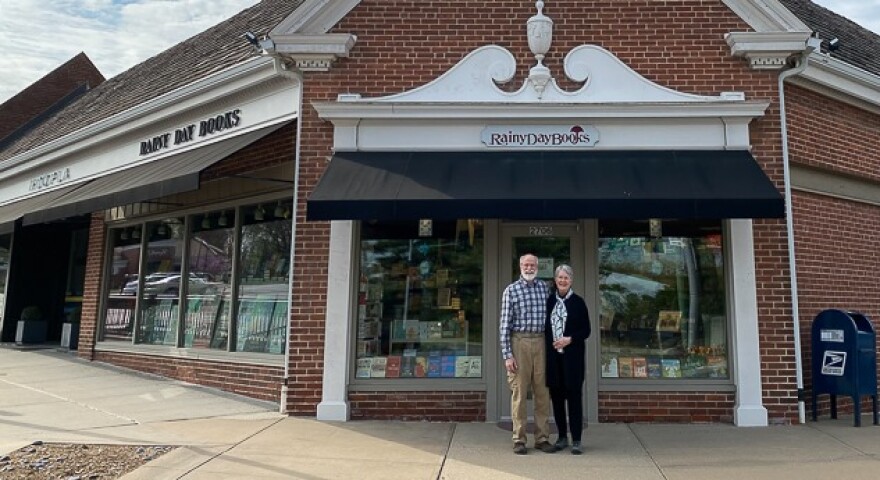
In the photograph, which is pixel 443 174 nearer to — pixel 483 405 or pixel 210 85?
pixel 483 405

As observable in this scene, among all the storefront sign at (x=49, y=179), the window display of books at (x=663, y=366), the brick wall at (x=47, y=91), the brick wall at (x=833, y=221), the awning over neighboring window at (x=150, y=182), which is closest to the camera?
the window display of books at (x=663, y=366)

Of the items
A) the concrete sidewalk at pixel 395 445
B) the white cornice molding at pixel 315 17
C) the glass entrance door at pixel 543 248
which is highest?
the white cornice molding at pixel 315 17

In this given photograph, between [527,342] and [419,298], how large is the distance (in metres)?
2.09

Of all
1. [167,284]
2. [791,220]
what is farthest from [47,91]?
[791,220]

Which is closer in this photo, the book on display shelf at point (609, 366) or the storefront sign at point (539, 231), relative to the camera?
the book on display shelf at point (609, 366)

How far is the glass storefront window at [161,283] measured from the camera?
9.90 metres

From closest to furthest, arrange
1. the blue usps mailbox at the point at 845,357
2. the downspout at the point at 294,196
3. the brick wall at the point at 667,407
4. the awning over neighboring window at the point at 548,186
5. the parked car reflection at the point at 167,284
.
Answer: the awning over neighboring window at the point at 548,186 → the blue usps mailbox at the point at 845,357 → the brick wall at the point at 667,407 → the downspout at the point at 294,196 → the parked car reflection at the point at 167,284

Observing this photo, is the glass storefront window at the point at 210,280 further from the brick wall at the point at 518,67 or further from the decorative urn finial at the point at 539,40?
the decorative urn finial at the point at 539,40

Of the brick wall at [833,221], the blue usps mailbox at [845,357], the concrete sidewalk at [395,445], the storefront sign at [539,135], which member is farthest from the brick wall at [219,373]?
the brick wall at [833,221]

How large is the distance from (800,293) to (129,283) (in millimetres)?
10568

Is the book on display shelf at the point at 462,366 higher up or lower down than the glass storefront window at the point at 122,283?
lower down

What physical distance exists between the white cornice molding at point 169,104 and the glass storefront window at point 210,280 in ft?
5.69

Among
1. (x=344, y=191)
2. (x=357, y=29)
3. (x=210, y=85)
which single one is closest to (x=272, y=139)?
(x=210, y=85)

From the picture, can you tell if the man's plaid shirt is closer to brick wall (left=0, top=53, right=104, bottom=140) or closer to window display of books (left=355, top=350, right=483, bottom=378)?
window display of books (left=355, top=350, right=483, bottom=378)
